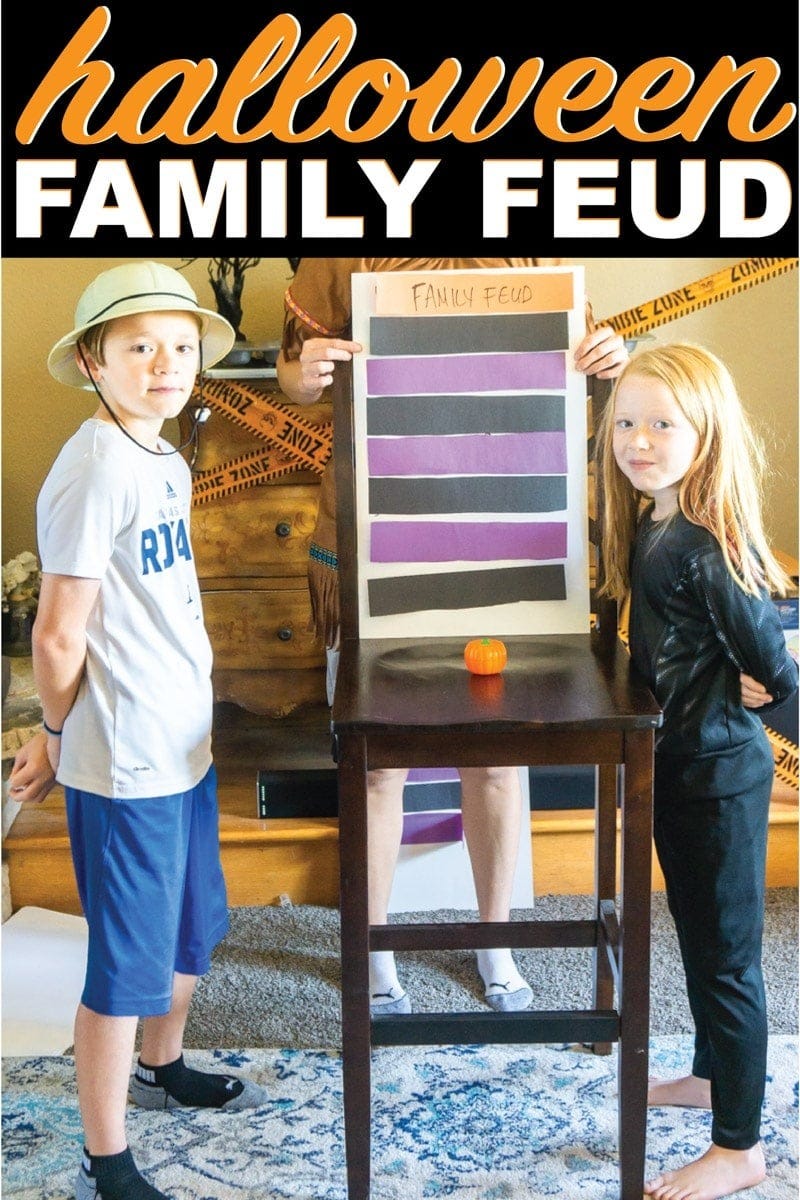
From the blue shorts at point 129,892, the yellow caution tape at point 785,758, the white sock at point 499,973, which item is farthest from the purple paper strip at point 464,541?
the yellow caution tape at point 785,758

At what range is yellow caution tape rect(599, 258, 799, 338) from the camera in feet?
6.61

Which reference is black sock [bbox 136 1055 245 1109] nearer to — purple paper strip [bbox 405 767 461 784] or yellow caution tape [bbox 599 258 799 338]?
purple paper strip [bbox 405 767 461 784]

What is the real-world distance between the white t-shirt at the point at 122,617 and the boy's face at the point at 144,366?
46mm

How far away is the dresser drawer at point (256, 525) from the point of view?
2539 mm

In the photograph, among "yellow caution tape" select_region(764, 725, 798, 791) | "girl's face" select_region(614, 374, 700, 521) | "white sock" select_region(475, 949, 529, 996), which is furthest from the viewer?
"yellow caution tape" select_region(764, 725, 798, 791)

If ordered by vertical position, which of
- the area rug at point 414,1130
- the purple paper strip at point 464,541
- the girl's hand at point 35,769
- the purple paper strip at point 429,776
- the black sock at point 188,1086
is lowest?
the area rug at point 414,1130

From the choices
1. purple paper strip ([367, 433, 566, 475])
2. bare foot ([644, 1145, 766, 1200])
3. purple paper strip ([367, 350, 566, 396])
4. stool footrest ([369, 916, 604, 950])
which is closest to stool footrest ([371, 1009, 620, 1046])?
stool footrest ([369, 916, 604, 950])

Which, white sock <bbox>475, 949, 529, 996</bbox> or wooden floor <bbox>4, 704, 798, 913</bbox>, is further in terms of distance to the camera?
wooden floor <bbox>4, 704, 798, 913</bbox>

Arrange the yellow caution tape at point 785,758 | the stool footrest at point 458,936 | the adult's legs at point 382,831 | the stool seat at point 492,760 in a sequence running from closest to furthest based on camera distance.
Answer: the stool seat at point 492,760 < the stool footrest at point 458,936 < the adult's legs at point 382,831 < the yellow caution tape at point 785,758

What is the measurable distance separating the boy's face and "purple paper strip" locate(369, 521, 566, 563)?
369 mm

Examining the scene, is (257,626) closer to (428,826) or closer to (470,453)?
(428,826)

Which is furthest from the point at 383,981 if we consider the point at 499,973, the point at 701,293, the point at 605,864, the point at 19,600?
the point at 19,600

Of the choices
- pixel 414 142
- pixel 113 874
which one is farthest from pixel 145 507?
pixel 414 142

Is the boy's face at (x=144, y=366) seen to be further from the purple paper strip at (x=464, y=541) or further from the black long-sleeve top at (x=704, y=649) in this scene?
the black long-sleeve top at (x=704, y=649)
